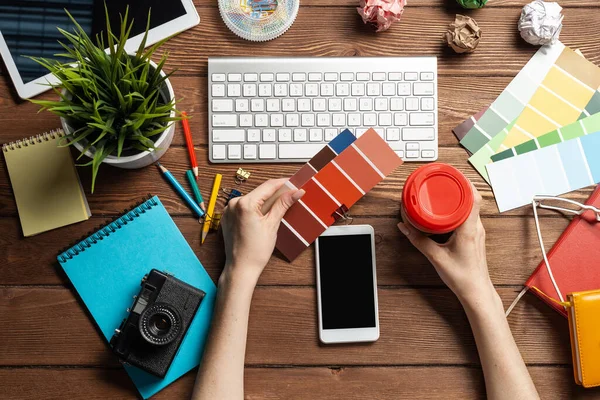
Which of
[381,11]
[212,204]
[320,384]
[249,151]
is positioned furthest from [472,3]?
[320,384]

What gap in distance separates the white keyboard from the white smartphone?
16 centimetres

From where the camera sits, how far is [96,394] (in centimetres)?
89

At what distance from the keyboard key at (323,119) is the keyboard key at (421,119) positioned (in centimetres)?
15

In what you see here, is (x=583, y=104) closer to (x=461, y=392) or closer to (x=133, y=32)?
(x=461, y=392)

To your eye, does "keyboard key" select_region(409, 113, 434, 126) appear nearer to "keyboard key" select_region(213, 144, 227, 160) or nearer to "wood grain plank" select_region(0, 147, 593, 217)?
"wood grain plank" select_region(0, 147, 593, 217)

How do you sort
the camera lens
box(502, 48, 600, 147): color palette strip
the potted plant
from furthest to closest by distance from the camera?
box(502, 48, 600, 147): color palette strip < the camera lens < the potted plant

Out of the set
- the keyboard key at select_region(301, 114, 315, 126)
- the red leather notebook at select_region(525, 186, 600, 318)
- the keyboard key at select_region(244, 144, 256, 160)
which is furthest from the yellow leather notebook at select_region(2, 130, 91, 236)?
the red leather notebook at select_region(525, 186, 600, 318)

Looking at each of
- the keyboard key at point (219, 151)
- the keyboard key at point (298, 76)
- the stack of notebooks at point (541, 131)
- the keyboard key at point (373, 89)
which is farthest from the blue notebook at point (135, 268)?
the stack of notebooks at point (541, 131)

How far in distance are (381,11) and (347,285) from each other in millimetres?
508

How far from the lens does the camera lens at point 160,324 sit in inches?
32.2

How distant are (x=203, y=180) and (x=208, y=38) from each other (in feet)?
0.90

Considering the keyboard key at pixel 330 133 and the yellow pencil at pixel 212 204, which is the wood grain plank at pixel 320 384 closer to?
the yellow pencil at pixel 212 204

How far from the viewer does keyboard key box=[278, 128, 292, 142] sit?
91 cm

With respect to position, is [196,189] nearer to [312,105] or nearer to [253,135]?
[253,135]
